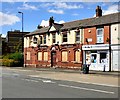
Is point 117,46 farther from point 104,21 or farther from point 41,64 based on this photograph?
point 41,64

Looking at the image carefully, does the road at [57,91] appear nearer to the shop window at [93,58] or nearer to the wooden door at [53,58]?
the shop window at [93,58]

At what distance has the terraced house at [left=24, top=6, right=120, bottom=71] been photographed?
3450cm

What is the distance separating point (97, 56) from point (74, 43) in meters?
4.36

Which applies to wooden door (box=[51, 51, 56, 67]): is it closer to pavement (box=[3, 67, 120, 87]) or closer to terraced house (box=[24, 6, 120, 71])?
terraced house (box=[24, 6, 120, 71])

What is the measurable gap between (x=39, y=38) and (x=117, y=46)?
53.6 ft

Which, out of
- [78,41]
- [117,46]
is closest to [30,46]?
[78,41]

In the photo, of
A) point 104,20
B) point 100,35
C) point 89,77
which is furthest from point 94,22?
point 89,77

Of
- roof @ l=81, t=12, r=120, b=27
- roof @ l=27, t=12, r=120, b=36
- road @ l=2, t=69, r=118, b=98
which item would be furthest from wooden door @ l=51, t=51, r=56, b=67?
road @ l=2, t=69, r=118, b=98

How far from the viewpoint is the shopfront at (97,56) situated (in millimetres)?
34125

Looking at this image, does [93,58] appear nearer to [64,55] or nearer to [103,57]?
[103,57]

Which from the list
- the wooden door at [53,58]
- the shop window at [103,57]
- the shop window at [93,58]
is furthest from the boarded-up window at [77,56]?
the wooden door at [53,58]

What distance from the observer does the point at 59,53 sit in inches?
1624

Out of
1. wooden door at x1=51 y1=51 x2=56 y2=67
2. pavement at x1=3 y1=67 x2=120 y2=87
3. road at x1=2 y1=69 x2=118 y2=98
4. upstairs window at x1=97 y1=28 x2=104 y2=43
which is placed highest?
upstairs window at x1=97 y1=28 x2=104 y2=43

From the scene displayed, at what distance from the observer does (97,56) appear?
35.4 meters
